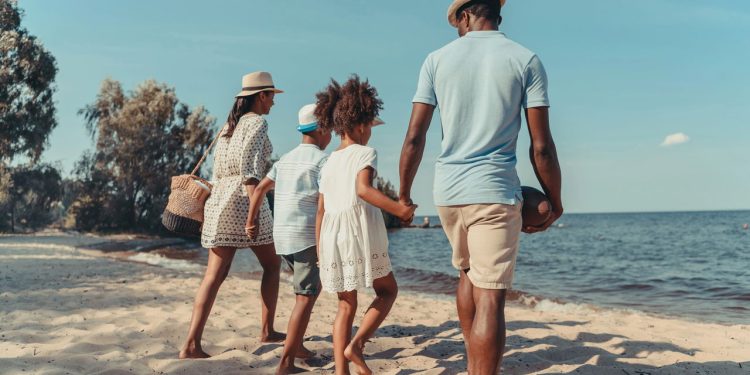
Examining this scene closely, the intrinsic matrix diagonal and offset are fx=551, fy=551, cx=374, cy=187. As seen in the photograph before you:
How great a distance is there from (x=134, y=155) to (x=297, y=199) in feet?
107

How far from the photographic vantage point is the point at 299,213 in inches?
154

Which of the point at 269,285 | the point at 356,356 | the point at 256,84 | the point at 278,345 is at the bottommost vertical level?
the point at 278,345

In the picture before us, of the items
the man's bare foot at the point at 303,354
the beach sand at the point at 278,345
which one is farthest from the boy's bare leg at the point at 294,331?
the man's bare foot at the point at 303,354

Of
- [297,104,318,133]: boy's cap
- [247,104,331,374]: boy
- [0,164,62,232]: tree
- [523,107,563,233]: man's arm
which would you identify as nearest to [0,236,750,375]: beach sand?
[247,104,331,374]: boy

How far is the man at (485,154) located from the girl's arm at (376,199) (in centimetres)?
12

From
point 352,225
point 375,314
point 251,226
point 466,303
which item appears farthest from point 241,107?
point 466,303

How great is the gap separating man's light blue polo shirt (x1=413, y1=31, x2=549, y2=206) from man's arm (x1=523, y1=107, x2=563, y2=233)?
60mm

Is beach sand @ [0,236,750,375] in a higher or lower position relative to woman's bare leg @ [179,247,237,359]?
lower

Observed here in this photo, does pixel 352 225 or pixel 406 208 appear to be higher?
pixel 406 208

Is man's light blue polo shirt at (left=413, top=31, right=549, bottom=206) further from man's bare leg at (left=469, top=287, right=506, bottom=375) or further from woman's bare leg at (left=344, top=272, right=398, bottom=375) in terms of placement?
woman's bare leg at (left=344, top=272, right=398, bottom=375)

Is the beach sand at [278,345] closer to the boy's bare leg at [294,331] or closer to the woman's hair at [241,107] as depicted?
the boy's bare leg at [294,331]

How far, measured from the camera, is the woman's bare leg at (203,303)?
4.14 m

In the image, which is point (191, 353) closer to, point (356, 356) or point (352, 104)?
point (356, 356)

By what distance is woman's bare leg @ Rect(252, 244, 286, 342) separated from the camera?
4.48 metres
